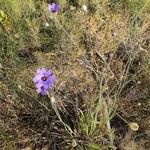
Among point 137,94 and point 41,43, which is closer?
point 137,94

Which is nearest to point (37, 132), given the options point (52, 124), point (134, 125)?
point (52, 124)

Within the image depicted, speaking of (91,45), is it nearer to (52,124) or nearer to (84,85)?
(84,85)

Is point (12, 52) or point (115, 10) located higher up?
point (12, 52)

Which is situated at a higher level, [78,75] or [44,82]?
[44,82]

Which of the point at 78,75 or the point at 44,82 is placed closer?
the point at 44,82

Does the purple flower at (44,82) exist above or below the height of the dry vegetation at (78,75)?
above

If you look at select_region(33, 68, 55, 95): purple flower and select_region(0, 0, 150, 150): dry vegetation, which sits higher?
select_region(33, 68, 55, 95): purple flower

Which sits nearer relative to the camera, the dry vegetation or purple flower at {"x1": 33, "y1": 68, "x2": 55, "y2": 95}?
purple flower at {"x1": 33, "y1": 68, "x2": 55, "y2": 95}

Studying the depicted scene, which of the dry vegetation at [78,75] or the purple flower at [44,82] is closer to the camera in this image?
the purple flower at [44,82]
